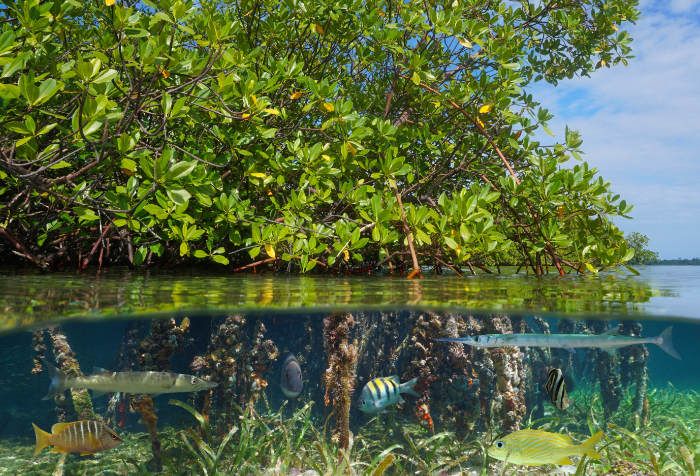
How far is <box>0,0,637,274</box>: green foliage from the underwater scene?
731 mm

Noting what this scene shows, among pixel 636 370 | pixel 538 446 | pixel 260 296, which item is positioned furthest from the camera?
pixel 636 370

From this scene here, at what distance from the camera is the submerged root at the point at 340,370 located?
5488 millimetres

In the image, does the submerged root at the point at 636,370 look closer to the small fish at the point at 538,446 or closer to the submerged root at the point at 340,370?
the submerged root at the point at 340,370

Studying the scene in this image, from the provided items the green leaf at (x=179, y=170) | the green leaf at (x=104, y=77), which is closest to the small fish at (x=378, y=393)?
the green leaf at (x=179, y=170)

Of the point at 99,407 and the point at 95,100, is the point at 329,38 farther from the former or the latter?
the point at 99,407

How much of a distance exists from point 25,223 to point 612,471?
7.56 m

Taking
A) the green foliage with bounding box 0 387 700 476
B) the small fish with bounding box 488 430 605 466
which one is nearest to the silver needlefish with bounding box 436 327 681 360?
the green foliage with bounding box 0 387 700 476

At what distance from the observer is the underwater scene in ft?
15.3

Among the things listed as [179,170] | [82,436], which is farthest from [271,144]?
[82,436]

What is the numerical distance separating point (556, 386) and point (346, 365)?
245 centimetres

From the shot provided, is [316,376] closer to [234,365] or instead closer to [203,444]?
[234,365]

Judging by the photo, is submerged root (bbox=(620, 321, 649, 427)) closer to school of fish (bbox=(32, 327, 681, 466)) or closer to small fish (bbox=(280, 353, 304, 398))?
school of fish (bbox=(32, 327, 681, 466))

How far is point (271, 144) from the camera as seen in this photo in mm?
6824

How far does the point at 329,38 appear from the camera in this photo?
7.50 meters
